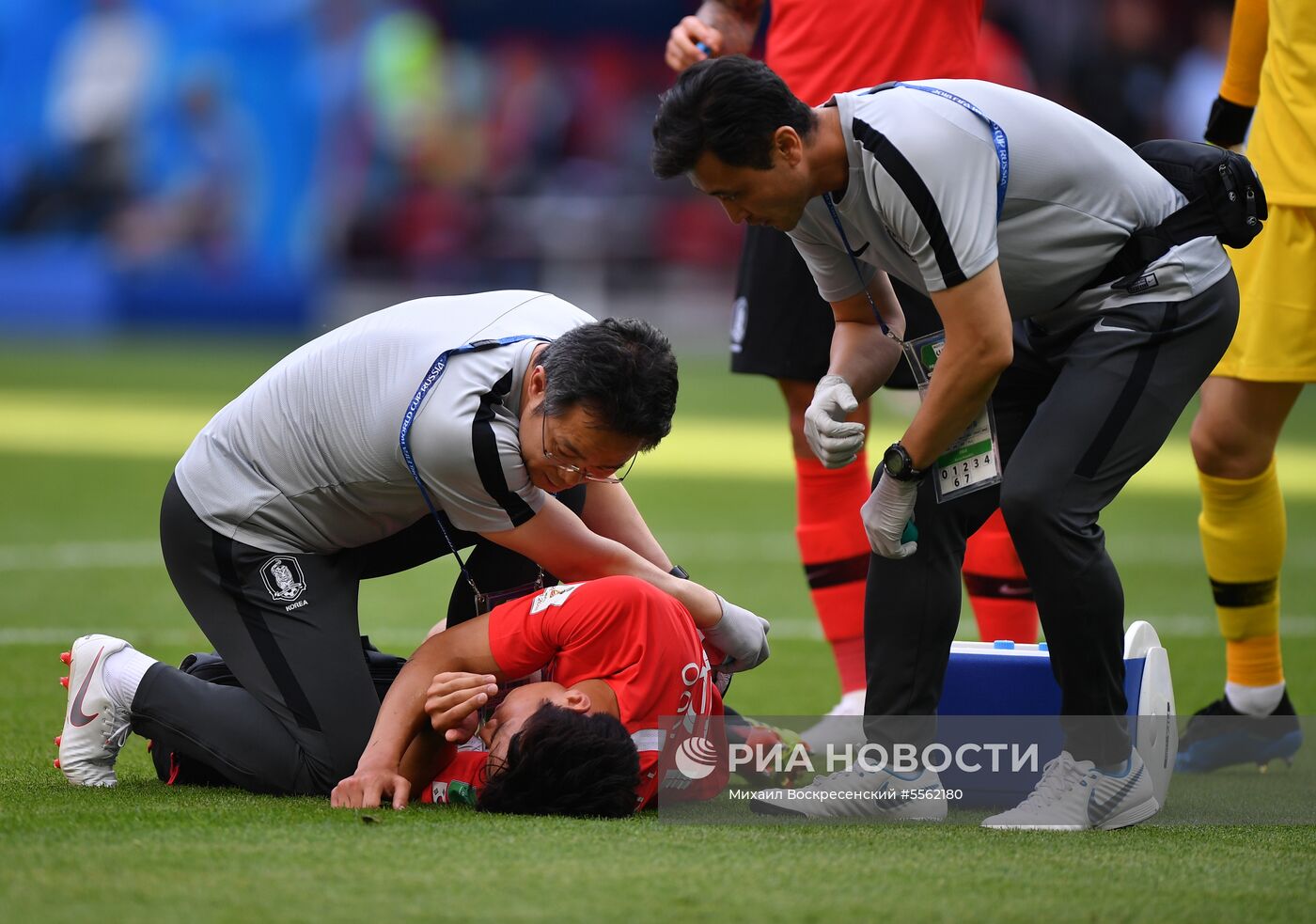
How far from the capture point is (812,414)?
3748mm

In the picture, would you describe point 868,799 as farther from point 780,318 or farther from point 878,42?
point 878,42

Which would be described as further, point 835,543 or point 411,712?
point 835,543

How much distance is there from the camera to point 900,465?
3.63 m

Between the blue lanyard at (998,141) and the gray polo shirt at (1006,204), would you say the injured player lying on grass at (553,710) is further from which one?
the blue lanyard at (998,141)

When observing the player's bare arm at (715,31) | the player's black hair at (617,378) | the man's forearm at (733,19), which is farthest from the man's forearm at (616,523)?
the man's forearm at (733,19)

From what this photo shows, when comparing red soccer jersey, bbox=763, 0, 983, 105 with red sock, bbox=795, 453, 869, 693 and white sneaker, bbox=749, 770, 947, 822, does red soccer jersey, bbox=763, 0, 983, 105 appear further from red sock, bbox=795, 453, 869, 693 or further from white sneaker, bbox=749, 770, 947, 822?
white sneaker, bbox=749, 770, 947, 822

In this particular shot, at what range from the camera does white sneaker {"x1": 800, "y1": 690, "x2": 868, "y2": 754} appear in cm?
453

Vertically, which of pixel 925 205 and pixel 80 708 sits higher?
pixel 925 205

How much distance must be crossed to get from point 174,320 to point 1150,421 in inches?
689

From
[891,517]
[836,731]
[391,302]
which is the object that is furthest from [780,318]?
[391,302]

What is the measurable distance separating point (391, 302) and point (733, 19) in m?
15.1

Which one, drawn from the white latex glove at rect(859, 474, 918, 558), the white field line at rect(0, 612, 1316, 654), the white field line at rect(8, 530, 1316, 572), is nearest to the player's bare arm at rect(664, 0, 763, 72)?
the white latex glove at rect(859, 474, 918, 558)

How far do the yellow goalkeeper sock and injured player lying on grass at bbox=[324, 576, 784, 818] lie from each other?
162 cm

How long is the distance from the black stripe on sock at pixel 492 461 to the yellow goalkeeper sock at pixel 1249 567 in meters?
2.01
